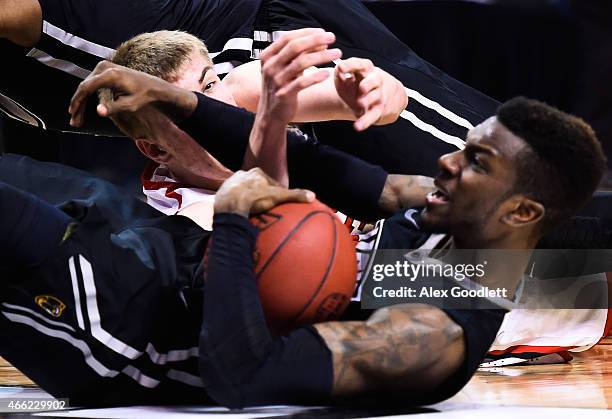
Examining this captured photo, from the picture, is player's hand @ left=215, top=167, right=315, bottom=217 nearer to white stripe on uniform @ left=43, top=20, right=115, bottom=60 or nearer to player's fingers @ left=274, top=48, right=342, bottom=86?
player's fingers @ left=274, top=48, right=342, bottom=86

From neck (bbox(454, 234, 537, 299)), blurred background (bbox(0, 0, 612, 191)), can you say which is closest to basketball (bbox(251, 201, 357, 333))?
neck (bbox(454, 234, 537, 299))

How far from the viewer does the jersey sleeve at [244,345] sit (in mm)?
1717

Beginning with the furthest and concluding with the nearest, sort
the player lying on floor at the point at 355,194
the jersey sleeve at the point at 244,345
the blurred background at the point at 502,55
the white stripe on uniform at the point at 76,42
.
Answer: the blurred background at the point at 502,55, the white stripe on uniform at the point at 76,42, the player lying on floor at the point at 355,194, the jersey sleeve at the point at 244,345

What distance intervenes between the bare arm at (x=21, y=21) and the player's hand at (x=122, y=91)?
0.87 m

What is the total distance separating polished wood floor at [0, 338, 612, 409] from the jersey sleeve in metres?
0.44

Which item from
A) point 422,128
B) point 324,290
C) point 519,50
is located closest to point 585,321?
point 422,128

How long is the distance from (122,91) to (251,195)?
1.35 ft

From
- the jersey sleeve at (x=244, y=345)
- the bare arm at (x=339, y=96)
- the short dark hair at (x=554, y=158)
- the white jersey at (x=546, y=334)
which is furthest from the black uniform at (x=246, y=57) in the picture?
the jersey sleeve at (x=244, y=345)

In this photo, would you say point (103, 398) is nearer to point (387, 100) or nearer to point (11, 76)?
point (387, 100)

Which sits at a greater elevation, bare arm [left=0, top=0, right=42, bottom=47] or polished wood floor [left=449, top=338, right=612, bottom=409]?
bare arm [left=0, top=0, right=42, bottom=47]

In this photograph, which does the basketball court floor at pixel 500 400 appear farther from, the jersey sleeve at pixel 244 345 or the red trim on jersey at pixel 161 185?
the red trim on jersey at pixel 161 185

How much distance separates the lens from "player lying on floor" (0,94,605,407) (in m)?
1.74

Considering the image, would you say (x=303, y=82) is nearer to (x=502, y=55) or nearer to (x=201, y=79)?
(x=201, y=79)

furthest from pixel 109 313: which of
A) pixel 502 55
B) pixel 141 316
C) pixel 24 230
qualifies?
pixel 502 55
